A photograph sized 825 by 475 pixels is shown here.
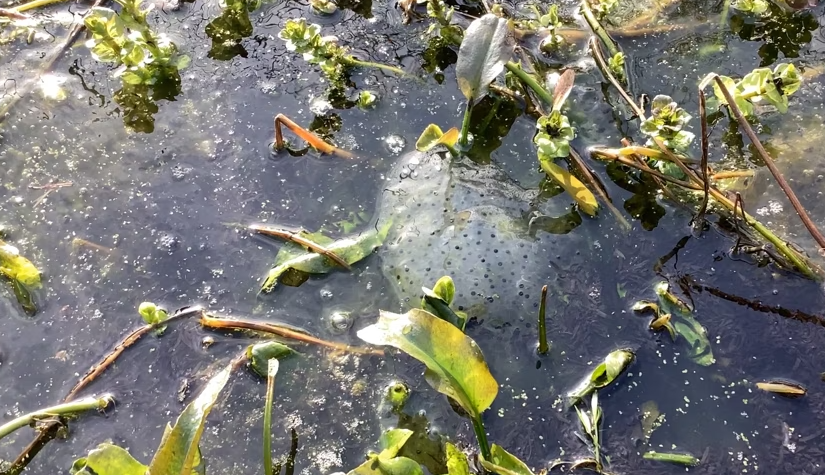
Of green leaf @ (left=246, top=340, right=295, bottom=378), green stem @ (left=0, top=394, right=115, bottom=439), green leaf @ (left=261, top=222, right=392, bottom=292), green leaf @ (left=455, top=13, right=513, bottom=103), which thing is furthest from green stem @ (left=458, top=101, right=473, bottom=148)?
green stem @ (left=0, top=394, right=115, bottom=439)

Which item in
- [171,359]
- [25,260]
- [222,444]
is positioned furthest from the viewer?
Result: [25,260]

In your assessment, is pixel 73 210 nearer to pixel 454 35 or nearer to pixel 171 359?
pixel 171 359

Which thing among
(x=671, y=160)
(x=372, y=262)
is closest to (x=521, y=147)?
(x=671, y=160)

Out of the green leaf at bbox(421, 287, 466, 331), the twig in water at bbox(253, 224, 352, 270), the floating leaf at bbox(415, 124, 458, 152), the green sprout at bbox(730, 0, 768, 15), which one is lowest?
the twig in water at bbox(253, 224, 352, 270)

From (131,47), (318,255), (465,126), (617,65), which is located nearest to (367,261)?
(318,255)

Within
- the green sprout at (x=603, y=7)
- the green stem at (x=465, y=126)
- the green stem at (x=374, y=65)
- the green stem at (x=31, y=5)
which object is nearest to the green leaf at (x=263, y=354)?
the green stem at (x=465, y=126)

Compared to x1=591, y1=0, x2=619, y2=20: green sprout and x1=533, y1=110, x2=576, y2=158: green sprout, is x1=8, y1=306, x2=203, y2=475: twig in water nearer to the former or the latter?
x1=533, y1=110, x2=576, y2=158: green sprout
